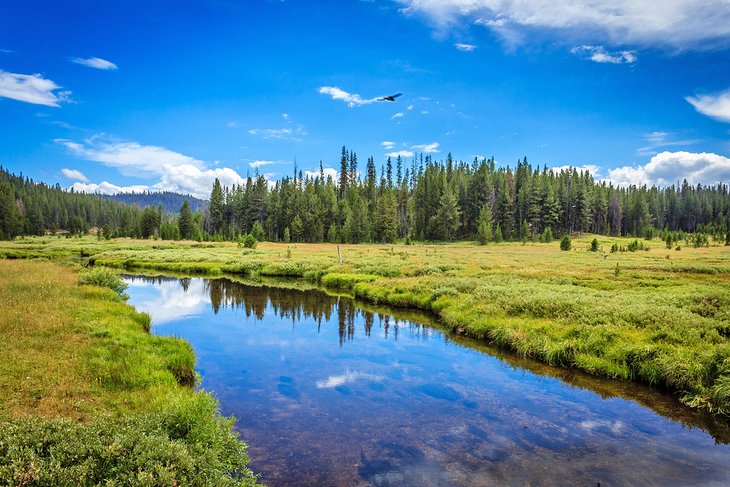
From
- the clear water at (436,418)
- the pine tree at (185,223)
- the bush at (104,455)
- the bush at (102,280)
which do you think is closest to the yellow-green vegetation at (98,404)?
the bush at (104,455)

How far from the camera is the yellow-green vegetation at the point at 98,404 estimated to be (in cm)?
594

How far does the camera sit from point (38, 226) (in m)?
141

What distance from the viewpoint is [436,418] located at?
1248 centimetres

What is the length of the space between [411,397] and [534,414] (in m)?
3.81

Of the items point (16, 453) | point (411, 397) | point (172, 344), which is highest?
point (16, 453)

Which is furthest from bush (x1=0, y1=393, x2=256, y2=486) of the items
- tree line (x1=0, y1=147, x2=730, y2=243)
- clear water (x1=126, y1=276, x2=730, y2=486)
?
tree line (x1=0, y1=147, x2=730, y2=243)

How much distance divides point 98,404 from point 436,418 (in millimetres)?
8856

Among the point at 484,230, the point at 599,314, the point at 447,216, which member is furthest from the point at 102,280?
the point at 447,216

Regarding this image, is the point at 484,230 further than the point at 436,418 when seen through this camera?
Yes

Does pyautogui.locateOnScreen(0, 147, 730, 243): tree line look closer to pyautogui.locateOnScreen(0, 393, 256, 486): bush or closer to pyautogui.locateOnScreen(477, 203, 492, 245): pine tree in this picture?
pyautogui.locateOnScreen(477, 203, 492, 245): pine tree

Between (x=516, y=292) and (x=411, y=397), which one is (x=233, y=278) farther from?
(x=411, y=397)

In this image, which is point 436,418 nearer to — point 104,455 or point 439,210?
point 104,455

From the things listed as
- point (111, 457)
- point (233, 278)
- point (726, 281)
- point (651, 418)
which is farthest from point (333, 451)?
point (233, 278)

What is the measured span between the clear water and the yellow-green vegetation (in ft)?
5.75
